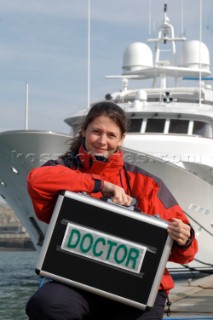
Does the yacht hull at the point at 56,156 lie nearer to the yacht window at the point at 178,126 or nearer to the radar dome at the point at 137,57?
the yacht window at the point at 178,126

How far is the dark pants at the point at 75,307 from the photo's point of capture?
2.85m

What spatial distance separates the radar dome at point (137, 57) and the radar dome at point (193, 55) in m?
1.09

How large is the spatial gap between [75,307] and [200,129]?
52.9ft

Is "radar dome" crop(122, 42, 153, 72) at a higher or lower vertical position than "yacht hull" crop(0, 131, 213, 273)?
higher

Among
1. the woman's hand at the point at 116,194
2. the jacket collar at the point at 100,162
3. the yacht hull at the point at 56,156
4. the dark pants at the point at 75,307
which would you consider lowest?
the yacht hull at the point at 56,156

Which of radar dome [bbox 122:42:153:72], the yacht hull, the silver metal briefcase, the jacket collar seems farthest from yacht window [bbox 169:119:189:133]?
the silver metal briefcase

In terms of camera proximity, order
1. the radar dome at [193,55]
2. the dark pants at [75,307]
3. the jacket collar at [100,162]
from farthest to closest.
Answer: the radar dome at [193,55] → the jacket collar at [100,162] → the dark pants at [75,307]

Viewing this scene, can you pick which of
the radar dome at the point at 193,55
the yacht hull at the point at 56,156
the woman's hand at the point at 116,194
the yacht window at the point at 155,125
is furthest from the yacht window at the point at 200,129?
the woman's hand at the point at 116,194

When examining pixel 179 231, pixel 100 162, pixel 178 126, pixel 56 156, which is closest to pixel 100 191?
pixel 100 162

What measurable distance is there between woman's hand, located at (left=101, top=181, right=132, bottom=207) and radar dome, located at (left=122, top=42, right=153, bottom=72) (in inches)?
874

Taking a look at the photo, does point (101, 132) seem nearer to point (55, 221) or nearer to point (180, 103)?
point (55, 221)

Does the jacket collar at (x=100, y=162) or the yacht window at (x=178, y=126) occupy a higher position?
the jacket collar at (x=100, y=162)

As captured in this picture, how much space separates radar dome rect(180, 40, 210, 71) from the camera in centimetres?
2517

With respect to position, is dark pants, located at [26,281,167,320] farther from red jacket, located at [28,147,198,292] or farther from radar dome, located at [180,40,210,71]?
radar dome, located at [180,40,210,71]
